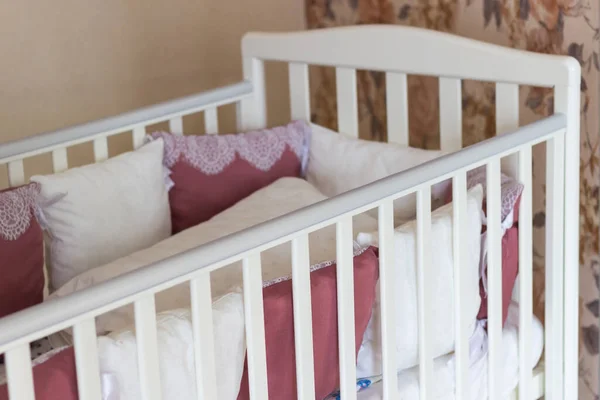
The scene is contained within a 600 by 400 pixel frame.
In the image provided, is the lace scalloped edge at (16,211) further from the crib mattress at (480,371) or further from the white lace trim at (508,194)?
the white lace trim at (508,194)

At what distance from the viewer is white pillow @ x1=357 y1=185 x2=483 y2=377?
1.47 meters

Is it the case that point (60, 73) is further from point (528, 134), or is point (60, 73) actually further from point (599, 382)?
point (599, 382)

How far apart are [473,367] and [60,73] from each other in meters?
1.19

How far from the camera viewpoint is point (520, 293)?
165 centimetres

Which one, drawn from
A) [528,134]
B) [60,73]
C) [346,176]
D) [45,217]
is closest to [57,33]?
[60,73]

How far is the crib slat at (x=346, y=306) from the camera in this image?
1.31 meters

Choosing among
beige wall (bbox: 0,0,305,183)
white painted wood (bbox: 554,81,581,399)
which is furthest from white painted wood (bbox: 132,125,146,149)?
white painted wood (bbox: 554,81,581,399)

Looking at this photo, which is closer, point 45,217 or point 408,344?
point 408,344

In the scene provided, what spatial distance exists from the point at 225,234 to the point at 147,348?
0.62m

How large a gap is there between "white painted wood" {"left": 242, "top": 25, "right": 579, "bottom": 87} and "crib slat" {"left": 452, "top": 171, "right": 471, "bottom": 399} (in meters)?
0.30

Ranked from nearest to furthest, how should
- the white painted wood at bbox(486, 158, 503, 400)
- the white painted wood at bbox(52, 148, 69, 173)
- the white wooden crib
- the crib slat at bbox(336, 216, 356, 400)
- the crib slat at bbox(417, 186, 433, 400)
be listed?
1. the white wooden crib
2. the crib slat at bbox(336, 216, 356, 400)
3. the crib slat at bbox(417, 186, 433, 400)
4. the white painted wood at bbox(486, 158, 503, 400)
5. the white painted wood at bbox(52, 148, 69, 173)

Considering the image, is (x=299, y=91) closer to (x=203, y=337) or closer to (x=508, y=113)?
(x=508, y=113)

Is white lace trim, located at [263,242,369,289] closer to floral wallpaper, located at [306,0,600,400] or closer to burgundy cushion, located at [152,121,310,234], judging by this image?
burgundy cushion, located at [152,121,310,234]

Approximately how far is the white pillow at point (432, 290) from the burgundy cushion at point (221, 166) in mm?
523
